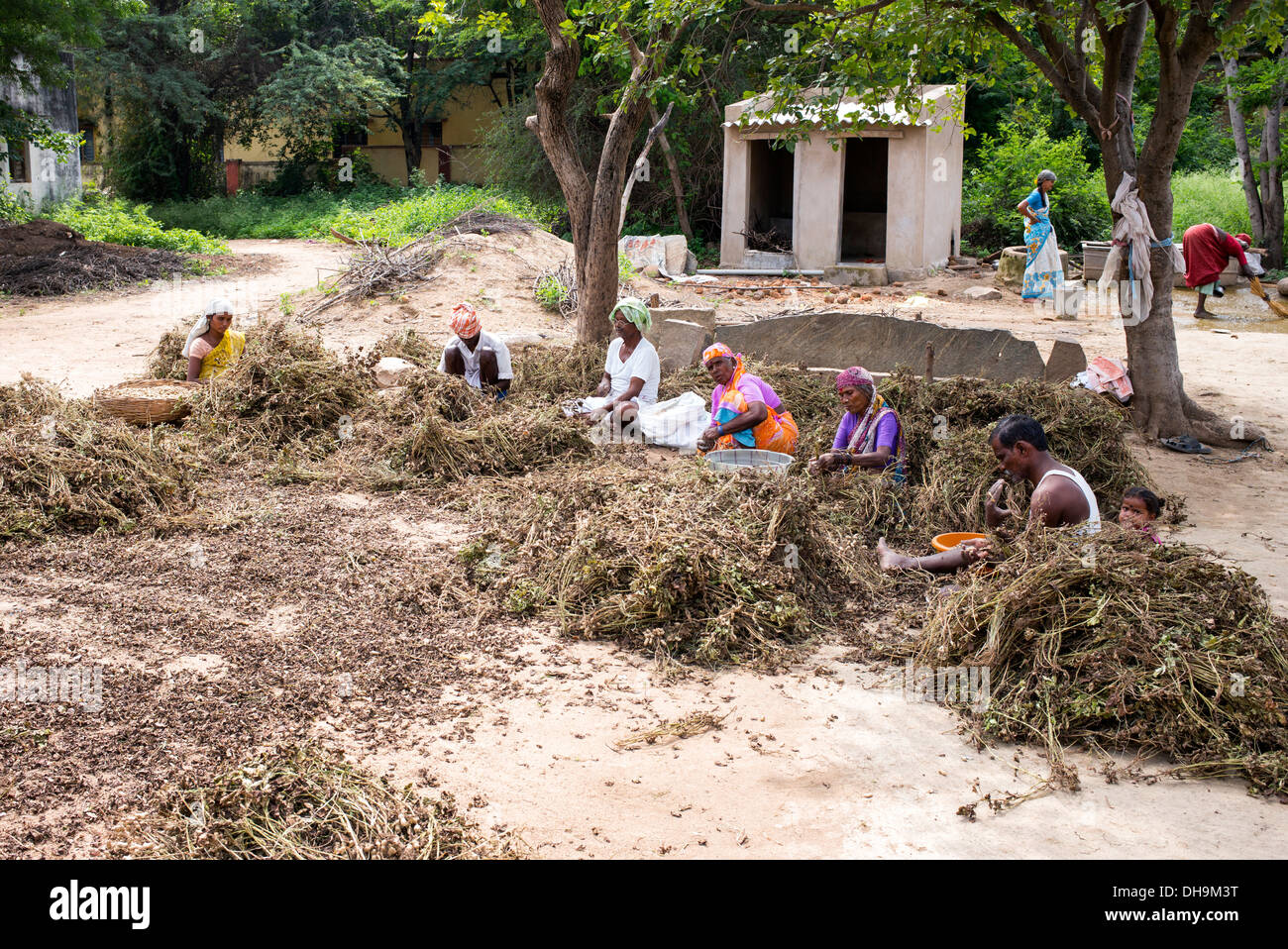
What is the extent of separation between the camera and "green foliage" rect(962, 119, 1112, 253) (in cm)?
1967

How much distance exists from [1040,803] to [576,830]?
4.65 feet

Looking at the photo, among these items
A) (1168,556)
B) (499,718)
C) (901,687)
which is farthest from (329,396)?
(1168,556)

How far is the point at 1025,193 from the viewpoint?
Result: 20.1 meters

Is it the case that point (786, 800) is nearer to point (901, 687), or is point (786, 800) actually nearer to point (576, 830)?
point (576, 830)

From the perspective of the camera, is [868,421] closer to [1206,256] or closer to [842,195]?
[1206,256]

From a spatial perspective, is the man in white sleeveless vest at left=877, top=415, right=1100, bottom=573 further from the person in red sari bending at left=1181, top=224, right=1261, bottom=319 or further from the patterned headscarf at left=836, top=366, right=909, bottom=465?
the person in red sari bending at left=1181, top=224, right=1261, bottom=319

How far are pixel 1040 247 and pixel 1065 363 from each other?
628 cm

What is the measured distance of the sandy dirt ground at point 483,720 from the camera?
10.5 ft

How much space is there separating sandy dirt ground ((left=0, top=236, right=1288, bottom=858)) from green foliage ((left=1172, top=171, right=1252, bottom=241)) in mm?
15428

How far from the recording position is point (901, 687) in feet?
13.8

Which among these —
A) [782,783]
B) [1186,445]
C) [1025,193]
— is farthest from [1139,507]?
[1025,193]

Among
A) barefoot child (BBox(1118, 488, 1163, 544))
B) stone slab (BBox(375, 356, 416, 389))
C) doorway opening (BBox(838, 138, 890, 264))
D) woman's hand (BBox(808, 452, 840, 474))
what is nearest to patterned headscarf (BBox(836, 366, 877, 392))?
woman's hand (BBox(808, 452, 840, 474))

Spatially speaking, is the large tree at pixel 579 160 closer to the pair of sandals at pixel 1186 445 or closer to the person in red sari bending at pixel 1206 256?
the pair of sandals at pixel 1186 445

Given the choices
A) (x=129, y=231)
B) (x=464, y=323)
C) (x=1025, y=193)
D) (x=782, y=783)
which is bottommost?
(x=782, y=783)
